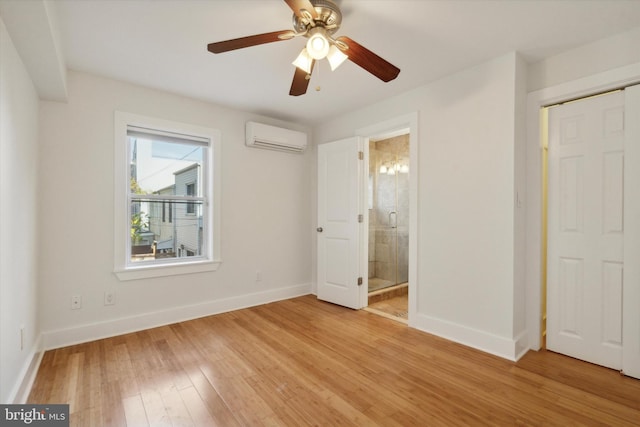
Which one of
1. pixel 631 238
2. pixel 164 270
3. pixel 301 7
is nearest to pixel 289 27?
pixel 301 7

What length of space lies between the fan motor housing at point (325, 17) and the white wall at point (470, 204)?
1482mm

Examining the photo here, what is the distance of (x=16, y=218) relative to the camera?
188 cm

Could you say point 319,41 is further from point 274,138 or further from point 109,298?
point 109,298

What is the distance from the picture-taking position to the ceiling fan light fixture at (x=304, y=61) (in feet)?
6.22

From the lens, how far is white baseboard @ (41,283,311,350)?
2.60m

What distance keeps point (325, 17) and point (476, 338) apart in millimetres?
2708

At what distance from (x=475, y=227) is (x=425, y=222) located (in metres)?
0.48

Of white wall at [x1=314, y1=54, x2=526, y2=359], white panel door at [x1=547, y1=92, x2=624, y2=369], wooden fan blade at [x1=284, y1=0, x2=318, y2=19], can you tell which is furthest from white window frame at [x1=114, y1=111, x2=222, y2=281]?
white panel door at [x1=547, y1=92, x2=624, y2=369]

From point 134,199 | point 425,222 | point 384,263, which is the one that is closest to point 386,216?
point 384,263

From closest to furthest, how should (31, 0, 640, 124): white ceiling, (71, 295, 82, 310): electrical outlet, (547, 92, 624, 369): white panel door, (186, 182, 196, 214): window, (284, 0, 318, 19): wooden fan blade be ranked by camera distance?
1. (284, 0, 318, 19): wooden fan blade
2. (31, 0, 640, 124): white ceiling
3. (547, 92, 624, 369): white panel door
4. (71, 295, 82, 310): electrical outlet
5. (186, 182, 196, 214): window

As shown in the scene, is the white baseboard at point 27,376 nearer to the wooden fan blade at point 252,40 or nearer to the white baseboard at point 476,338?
the wooden fan blade at point 252,40

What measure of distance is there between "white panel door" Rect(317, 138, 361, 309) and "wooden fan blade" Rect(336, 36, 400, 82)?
1.66 m

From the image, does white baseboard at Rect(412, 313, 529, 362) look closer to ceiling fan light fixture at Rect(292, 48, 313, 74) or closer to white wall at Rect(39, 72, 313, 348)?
white wall at Rect(39, 72, 313, 348)

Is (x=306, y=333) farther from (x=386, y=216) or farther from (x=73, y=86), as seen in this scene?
(x=73, y=86)
